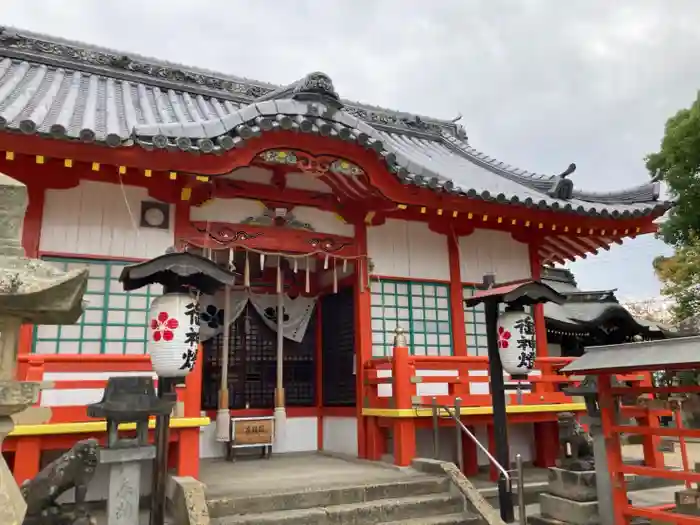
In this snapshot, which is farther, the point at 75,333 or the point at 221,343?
the point at 221,343

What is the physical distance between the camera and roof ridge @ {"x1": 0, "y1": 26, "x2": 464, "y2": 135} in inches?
431

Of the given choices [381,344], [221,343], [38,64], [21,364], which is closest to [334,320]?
[381,344]

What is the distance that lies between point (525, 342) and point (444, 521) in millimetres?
2235

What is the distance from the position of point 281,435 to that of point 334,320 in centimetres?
205

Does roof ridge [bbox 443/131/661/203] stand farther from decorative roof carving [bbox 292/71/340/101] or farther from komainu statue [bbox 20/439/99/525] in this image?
komainu statue [bbox 20/439/99/525]

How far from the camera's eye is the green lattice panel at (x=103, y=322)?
6871 millimetres

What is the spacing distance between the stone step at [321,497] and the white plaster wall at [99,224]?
3.41 meters

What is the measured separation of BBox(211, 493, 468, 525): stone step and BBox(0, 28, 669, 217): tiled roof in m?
4.05

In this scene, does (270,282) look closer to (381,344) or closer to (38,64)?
(381,344)

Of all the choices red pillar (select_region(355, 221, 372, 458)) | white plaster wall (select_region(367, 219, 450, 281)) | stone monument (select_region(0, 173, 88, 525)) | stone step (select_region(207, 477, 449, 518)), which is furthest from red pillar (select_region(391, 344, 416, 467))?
stone monument (select_region(0, 173, 88, 525))

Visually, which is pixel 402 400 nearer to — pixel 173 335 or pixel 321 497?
pixel 321 497

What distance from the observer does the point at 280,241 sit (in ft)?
26.8

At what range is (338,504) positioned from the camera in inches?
237

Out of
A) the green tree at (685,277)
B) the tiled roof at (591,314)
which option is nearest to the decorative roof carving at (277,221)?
the tiled roof at (591,314)
